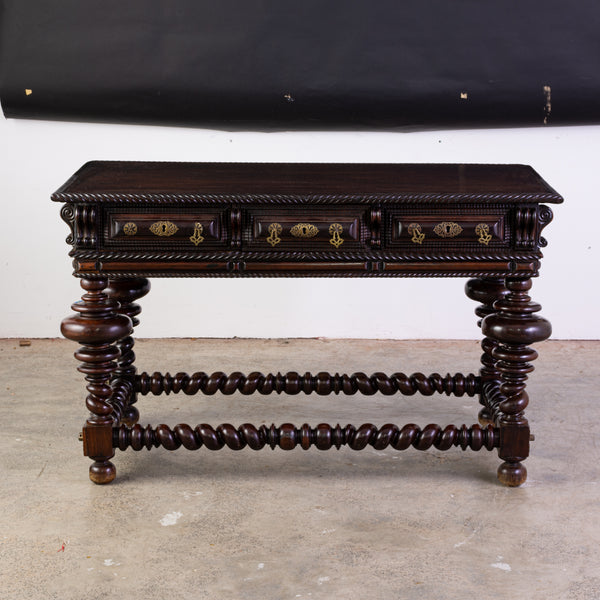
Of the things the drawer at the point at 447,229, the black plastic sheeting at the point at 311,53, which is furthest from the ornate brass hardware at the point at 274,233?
the black plastic sheeting at the point at 311,53

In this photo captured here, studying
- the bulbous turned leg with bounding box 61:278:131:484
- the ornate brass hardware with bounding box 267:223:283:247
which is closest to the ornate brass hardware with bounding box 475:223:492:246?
the ornate brass hardware with bounding box 267:223:283:247

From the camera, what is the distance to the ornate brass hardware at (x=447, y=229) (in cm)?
245

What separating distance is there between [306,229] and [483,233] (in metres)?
0.60

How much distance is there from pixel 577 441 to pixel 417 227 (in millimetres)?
1282

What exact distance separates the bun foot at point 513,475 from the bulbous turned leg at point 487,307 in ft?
1.22

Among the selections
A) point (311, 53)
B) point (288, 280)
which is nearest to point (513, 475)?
point (288, 280)

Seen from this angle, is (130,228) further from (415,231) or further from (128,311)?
(415,231)

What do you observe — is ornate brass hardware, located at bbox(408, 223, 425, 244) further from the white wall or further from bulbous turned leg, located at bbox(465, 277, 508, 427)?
the white wall

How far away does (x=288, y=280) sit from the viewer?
15.7 feet

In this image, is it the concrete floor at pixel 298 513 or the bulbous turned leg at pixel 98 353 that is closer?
the concrete floor at pixel 298 513

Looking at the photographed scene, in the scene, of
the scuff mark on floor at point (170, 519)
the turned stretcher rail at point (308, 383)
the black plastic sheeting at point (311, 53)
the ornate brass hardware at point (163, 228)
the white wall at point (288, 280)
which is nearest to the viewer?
the scuff mark on floor at point (170, 519)

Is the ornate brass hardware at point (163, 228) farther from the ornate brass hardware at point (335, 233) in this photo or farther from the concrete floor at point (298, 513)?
the concrete floor at point (298, 513)

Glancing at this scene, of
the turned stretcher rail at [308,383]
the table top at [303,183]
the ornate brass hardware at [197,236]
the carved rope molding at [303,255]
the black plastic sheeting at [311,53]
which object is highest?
the black plastic sheeting at [311,53]

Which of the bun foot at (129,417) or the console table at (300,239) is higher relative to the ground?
the console table at (300,239)
